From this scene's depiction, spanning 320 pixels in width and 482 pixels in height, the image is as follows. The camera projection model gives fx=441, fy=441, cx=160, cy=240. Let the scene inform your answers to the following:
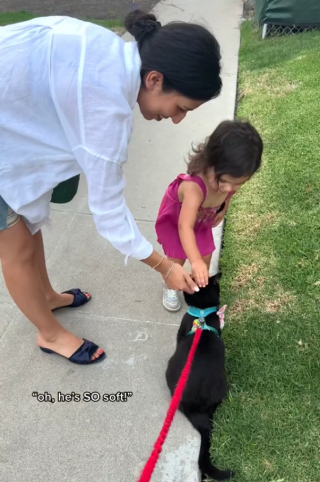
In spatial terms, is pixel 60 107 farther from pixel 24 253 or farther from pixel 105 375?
pixel 105 375

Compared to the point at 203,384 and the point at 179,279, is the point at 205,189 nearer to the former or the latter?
the point at 179,279

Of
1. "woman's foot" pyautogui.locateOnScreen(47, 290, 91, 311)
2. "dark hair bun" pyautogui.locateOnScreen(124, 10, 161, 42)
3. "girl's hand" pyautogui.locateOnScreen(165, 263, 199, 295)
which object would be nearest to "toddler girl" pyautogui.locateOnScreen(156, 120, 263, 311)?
"girl's hand" pyautogui.locateOnScreen(165, 263, 199, 295)

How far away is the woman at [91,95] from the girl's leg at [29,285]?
0.23m

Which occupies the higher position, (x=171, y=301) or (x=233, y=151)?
(x=233, y=151)

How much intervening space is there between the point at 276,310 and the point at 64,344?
1.20 m

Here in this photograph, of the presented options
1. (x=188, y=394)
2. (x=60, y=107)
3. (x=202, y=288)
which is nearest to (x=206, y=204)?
(x=202, y=288)

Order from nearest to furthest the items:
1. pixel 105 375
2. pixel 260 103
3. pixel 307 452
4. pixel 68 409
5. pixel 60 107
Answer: pixel 60 107 < pixel 307 452 < pixel 68 409 < pixel 105 375 < pixel 260 103

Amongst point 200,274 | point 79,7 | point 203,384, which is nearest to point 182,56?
point 200,274

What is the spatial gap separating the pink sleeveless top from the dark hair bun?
33.8 inches

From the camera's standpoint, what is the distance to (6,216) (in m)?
1.72

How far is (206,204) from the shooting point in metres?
2.30

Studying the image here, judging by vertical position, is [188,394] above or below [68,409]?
above

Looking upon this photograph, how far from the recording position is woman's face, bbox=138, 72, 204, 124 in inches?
56.2

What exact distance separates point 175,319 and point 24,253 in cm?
102
